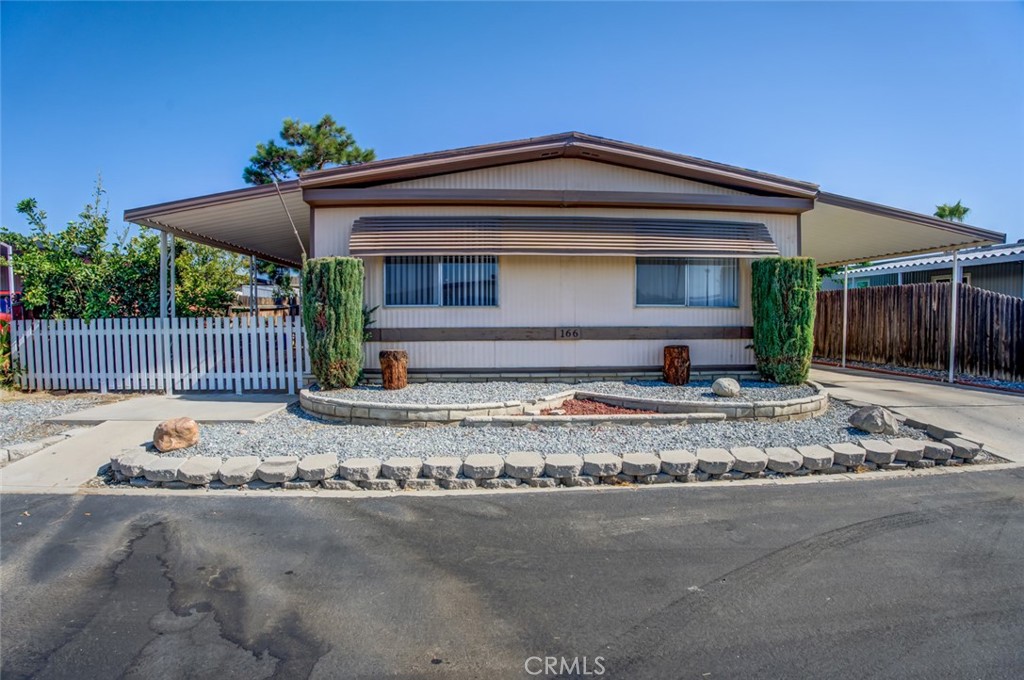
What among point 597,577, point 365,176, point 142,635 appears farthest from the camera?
point 365,176

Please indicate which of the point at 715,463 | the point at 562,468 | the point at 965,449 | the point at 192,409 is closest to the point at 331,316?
the point at 192,409

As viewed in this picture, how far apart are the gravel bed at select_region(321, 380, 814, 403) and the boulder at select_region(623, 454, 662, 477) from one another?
110 inches

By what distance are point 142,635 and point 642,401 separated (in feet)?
20.3

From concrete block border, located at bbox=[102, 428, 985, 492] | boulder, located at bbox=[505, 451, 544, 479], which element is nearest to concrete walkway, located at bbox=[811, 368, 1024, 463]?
concrete block border, located at bbox=[102, 428, 985, 492]

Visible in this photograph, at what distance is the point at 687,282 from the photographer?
10.4m

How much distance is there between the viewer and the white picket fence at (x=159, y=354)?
992 centimetres

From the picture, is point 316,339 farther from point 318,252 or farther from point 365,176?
point 365,176

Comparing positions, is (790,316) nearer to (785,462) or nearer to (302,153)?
(785,462)

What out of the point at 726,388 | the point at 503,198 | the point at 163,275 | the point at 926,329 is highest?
the point at 503,198

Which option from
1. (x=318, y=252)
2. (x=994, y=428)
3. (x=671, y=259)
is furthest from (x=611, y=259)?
(x=994, y=428)

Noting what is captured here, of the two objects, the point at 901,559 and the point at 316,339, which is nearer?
the point at 901,559

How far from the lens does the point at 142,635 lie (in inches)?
118

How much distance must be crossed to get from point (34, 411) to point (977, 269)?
21.8 m

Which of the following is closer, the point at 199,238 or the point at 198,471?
the point at 198,471
